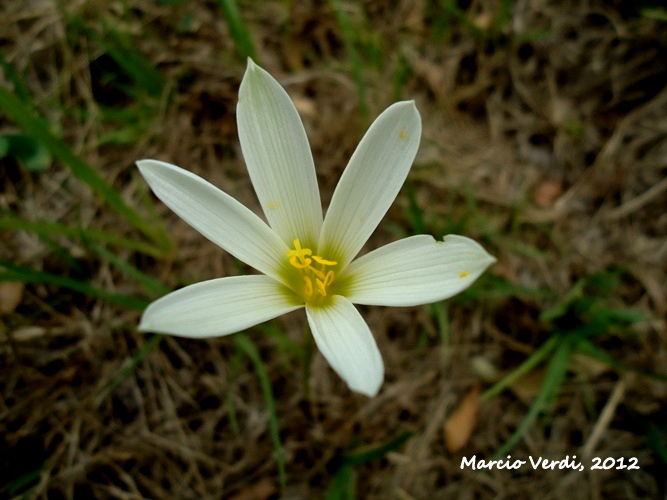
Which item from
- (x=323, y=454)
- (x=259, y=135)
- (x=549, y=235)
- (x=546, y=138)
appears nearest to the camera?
(x=259, y=135)

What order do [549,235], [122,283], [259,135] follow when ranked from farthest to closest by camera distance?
[549,235] → [122,283] → [259,135]

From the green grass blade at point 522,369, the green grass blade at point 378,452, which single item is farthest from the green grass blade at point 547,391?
the green grass blade at point 378,452

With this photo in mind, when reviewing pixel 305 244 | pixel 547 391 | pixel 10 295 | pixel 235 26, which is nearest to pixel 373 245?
pixel 305 244

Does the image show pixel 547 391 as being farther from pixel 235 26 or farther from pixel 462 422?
pixel 235 26

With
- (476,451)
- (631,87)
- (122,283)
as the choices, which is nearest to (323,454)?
(476,451)

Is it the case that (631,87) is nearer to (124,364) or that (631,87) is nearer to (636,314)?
(636,314)

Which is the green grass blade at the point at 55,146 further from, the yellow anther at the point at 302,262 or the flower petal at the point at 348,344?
the flower petal at the point at 348,344
